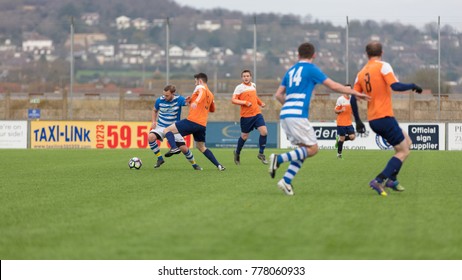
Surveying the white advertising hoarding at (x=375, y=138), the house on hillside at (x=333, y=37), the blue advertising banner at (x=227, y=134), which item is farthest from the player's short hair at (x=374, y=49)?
the house on hillside at (x=333, y=37)

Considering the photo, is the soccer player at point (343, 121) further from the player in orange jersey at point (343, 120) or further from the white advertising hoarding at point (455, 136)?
the white advertising hoarding at point (455, 136)

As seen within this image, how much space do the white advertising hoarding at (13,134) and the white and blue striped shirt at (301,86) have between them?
27590 mm

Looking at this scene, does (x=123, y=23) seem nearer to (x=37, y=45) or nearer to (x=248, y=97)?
(x=37, y=45)

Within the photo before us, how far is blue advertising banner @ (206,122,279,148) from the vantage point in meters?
39.3

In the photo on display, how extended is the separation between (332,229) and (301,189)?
5080mm

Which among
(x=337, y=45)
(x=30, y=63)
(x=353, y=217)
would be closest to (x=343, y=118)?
(x=353, y=217)

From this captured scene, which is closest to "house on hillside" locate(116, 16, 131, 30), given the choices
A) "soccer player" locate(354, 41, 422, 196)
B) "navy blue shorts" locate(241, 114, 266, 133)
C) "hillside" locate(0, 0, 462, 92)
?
"hillside" locate(0, 0, 462, 92)

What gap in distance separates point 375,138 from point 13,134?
46.8ft

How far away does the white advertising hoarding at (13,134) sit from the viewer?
129ft

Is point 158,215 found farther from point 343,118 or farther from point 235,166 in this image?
point 343,118

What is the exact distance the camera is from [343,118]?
2858cm

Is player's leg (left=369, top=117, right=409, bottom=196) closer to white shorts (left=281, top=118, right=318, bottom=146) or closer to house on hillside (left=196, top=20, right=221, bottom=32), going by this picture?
white shorts (left=281, top=118, right=318, bottom=146)

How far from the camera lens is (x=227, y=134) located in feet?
131

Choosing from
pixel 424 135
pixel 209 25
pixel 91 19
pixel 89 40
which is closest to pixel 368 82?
pixel 424 135
